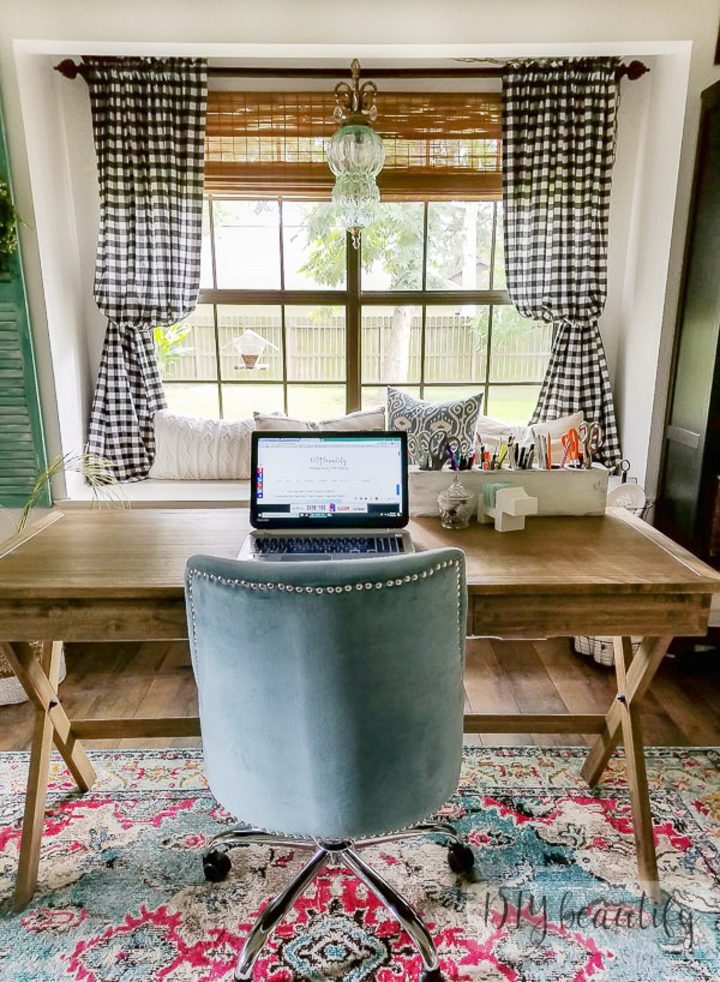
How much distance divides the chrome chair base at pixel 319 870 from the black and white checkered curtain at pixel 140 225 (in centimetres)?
210

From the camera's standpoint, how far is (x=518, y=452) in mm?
1785

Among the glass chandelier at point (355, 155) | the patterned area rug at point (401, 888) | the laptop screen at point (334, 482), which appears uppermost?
the glass chandelier at point (355, 155)

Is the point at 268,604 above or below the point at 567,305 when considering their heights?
below

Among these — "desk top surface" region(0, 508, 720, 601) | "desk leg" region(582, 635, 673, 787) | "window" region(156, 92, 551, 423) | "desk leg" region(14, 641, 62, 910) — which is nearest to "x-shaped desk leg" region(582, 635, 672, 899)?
"desk leg" region(582, 635, 673, 787)

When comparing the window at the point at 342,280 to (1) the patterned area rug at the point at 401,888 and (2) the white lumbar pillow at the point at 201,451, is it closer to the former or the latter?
(2) the white lumbar pillow at the point at 201,451

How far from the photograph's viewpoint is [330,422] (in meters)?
3.11

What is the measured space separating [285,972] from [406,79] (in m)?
3.35

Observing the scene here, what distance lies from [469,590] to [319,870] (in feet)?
2.39

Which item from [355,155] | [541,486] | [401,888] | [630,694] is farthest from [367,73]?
[401,888]

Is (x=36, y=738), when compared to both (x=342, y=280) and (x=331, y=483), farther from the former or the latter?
(x=342, y=280)

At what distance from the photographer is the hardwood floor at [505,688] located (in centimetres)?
216

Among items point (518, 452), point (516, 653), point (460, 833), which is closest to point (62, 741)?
point (460, 833)

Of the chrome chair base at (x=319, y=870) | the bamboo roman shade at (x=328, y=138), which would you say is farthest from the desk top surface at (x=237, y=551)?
the bamboo roman shade at (x=328, y=138)

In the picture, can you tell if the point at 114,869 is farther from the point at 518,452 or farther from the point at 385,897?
the point at 518,452
